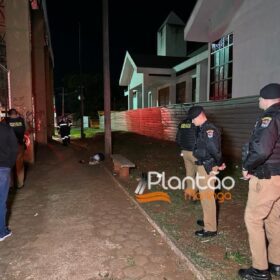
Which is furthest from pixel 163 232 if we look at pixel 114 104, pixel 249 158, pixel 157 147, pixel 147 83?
pixel 114 104

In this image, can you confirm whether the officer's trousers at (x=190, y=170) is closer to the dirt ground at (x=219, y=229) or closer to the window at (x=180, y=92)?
the dirt ground at (x=219, y=229)

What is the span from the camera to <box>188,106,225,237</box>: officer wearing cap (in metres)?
3.93

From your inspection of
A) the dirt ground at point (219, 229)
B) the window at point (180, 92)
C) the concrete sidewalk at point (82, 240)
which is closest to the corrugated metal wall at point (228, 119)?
the dirt ground at point (219, 229)

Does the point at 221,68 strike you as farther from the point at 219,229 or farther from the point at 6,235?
the point at 6,235

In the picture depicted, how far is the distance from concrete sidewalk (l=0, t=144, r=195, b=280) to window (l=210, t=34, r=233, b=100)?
7715mm

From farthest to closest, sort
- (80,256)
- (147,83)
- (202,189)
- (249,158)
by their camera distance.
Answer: (147,83) < (202,189) < (80,256) < (249,158)

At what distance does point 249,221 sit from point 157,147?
10050 millimetres

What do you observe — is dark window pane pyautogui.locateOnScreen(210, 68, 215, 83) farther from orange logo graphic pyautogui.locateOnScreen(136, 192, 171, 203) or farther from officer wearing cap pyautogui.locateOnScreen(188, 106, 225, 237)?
officer wearing cap pyautogui.locateOnScreen(188, 106, 225, 237)

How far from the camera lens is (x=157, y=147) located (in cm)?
1310

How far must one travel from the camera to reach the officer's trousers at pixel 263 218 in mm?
2928

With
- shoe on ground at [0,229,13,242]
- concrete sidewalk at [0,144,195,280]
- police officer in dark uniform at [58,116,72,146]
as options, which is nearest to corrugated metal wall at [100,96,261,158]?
concrete sidewalk at [0,144,195,280]

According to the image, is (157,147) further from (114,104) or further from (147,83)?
(114,104)

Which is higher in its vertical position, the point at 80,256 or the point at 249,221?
the point at 249,221

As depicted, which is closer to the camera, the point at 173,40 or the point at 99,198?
the point at 99,198
